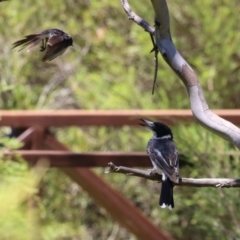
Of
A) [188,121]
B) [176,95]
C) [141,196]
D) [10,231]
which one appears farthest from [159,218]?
[10,231]

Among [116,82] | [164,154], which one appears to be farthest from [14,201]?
[116,82]

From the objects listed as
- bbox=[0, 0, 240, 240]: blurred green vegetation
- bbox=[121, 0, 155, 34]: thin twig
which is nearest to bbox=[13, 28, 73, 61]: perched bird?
bbox=[121, 0, 155, 34]: thin twig

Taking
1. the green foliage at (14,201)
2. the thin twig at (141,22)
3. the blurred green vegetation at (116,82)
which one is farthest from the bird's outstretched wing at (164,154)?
the thin twig at (141,22)

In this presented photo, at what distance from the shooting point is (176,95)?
4.51 meters

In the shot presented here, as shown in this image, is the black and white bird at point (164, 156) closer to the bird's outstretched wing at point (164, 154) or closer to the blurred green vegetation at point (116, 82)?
the bird's outstretched wing at point (164, 154)

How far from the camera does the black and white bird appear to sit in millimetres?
2227

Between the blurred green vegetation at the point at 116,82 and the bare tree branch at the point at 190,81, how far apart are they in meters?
1.97

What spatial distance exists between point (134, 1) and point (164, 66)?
0.49 m

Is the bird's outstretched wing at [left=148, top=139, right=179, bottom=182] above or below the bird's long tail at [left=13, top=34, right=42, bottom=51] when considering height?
below

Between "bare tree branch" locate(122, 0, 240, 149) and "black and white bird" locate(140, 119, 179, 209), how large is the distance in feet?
2.83

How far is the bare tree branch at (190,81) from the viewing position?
4.17 feet

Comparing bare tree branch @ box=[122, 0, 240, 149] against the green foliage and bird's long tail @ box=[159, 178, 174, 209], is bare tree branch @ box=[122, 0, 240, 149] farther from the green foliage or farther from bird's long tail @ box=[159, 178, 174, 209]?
bird's long tail @ box=[159, 178, 174, 209]

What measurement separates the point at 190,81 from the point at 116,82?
3.60 metres

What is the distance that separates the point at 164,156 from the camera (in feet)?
8.02
